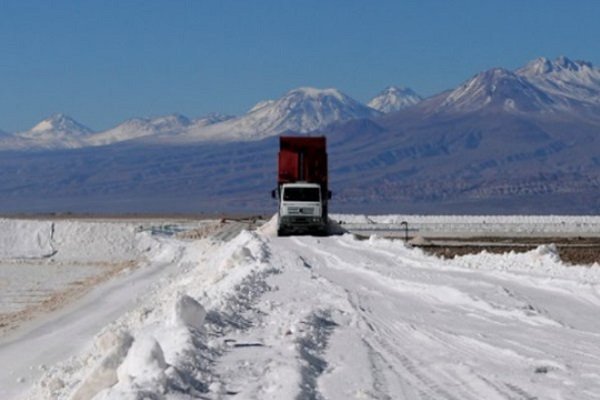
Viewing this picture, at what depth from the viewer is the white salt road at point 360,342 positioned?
11297 millimetres

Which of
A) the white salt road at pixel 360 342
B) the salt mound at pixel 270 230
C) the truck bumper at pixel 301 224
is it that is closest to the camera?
the white salt road at pixel 360 342

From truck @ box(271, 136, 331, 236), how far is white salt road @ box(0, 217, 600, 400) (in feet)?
72.7

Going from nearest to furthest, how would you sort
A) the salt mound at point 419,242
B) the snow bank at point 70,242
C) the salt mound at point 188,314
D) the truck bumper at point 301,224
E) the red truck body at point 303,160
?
the salt mound at point 188,314, the salt mound at point 419,242, the truck bumper at point 301,224, the red truck body at point 303,160, the snow bank at point 70,242

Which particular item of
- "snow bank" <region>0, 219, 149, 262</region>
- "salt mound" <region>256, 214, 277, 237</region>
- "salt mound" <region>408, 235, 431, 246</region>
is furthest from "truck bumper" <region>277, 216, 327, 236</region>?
"snow bank" <region>0, 219, 149, 262</region>

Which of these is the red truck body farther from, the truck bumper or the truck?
the truck bumper

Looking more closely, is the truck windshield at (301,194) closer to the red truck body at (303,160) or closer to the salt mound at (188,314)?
the red truck body at (303,160)

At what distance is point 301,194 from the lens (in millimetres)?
48562

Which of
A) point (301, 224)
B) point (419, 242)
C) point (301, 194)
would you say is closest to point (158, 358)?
point (419, 242)

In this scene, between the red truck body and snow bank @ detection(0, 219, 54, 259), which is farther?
snow bank @ detection(0, 219, 54, 259)

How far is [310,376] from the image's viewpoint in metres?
11.9

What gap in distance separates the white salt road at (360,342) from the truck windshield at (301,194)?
2213 cm

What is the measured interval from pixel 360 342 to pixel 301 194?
33.9 m

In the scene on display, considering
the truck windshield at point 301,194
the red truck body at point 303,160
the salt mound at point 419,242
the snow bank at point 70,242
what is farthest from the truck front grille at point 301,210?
the snow bank at point 70,242

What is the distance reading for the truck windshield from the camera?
4853 centimetres
